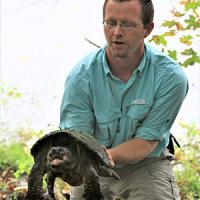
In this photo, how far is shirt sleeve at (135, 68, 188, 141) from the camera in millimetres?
2699

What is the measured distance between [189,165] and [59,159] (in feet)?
8.52

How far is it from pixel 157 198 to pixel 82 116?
61 centimetres

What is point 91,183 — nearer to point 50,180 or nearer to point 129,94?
point 50,180

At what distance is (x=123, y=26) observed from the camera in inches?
101

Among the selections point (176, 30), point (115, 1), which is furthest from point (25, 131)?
point (115, 1)

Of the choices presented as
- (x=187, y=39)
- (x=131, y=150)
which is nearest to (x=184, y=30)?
(x=187, y=39)

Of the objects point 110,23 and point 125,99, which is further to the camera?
point 125,99

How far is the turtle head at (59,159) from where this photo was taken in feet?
6.18

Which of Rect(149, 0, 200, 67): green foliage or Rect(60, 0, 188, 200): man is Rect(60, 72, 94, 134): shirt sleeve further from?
Rect(149, 0, 200, 67): green foliage

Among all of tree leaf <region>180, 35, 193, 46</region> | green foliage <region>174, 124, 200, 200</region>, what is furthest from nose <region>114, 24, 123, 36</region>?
green foliage <region>174, 124, 200, 200</region>

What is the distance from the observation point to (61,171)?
1932 mm

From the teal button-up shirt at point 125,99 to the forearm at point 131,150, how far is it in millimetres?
38

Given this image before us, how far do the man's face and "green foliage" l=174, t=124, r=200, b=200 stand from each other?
1.74 meters

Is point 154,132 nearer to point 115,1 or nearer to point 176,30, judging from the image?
point 115,1
